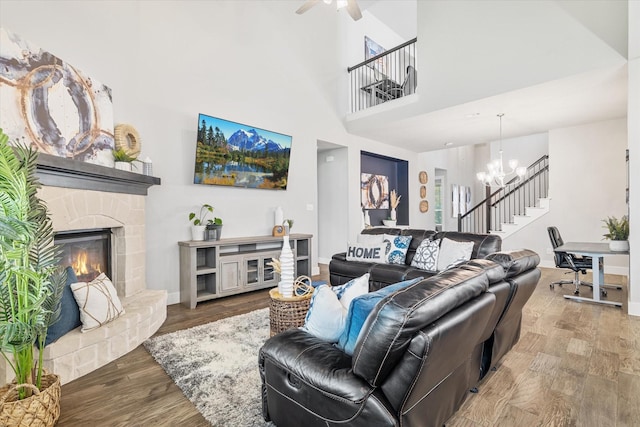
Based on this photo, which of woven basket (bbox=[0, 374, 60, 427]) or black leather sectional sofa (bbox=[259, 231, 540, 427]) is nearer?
black leather sectional sofa (bbox=[259, 231, 540, 427])

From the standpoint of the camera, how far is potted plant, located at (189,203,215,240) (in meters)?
4.07

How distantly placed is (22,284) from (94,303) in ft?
3.14

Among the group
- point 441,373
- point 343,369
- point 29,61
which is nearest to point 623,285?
point 441,373

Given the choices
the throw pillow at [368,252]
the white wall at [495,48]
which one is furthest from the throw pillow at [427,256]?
the white wall at [495,48]

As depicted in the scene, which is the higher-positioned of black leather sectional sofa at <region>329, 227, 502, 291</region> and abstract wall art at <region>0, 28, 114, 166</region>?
abstract wall art at <region>0, 28, 114, 166</region>

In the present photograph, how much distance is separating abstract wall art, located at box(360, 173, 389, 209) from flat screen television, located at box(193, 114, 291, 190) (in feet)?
8.01

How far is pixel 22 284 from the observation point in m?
1.61

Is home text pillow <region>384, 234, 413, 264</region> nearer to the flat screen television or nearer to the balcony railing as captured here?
the flat screen television

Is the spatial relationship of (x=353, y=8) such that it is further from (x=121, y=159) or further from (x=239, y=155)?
(x=121, y=159)

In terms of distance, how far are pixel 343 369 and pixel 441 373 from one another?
44cm

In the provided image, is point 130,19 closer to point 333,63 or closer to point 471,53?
point 333,63

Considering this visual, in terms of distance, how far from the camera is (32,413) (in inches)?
61.8

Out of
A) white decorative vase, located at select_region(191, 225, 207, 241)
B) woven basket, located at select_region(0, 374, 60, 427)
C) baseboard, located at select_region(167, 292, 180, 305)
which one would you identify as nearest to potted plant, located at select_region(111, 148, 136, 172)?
white decorative vase, located at select_region(191, 225, 207, 241)

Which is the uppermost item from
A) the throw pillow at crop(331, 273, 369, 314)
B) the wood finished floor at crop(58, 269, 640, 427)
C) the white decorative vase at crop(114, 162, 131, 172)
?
the white decorative vase at crop(114, 162, 131, 172)
